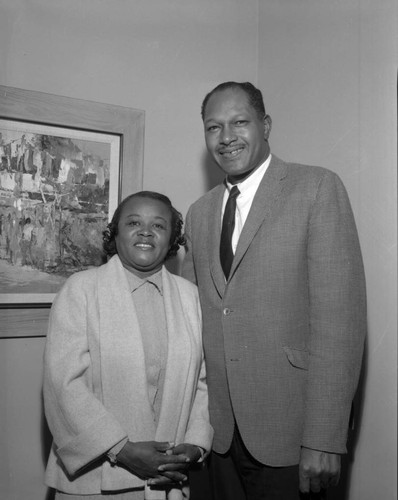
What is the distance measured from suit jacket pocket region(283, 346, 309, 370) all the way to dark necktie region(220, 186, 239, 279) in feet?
1.09

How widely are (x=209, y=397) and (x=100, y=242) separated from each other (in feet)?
3.11

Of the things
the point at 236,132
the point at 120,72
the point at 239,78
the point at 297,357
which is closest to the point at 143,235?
the point at 236,132

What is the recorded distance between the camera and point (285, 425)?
166 centimetres

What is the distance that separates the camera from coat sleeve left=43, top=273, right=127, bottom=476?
1521 millimetres

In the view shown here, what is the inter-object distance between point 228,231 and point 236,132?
0.36 m

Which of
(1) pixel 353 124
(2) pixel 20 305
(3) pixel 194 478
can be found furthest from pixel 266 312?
(3) pixel 194 478

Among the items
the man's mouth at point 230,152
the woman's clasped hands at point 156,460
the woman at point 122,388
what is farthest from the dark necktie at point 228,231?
the woman's clasped hands at point 156,460

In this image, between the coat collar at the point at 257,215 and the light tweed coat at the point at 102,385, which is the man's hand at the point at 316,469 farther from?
the coat collar at the point at 257,215

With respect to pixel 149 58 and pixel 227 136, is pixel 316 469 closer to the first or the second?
pixel 227 136

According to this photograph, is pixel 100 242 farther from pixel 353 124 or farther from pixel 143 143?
pixel 353 124

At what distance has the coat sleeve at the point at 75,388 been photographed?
4.99ft

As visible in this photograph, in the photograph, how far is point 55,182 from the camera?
231 centimetres

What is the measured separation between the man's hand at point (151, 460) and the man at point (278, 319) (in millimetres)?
238

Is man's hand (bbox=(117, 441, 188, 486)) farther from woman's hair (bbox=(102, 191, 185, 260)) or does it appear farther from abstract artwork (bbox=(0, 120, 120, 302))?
abstract artwork (bbox=(0, 120, 120, 302))
